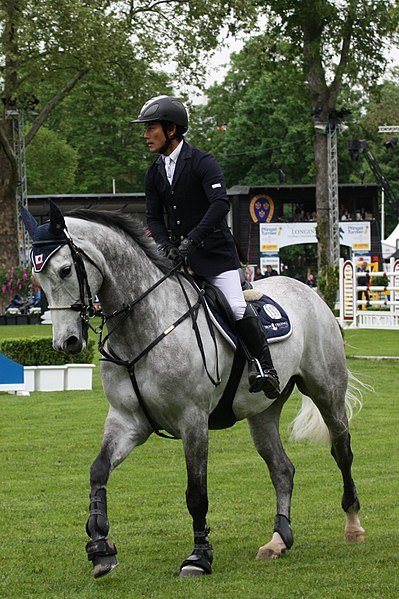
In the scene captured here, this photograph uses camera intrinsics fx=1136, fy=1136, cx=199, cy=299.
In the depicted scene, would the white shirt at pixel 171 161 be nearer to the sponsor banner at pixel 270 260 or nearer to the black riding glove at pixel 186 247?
the black riding glove at pixel 186 247

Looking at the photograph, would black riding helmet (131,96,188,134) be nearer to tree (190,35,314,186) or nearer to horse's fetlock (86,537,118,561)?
horse's fetlock (86,537,118,561)

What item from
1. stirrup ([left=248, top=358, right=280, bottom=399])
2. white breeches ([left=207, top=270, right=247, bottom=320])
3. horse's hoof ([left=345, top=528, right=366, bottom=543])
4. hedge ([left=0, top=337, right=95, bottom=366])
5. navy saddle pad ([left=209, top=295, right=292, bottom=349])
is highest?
white breeches ([left=207, top=270, right=247, bottom=320])

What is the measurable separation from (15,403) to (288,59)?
30.2m

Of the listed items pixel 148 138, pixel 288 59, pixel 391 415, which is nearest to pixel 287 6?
pixel 288 59

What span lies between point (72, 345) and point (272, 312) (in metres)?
2.13

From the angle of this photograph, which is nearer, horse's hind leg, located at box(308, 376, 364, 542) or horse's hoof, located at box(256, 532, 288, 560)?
horse's hoof, located at box(256, 532, 288, 560)

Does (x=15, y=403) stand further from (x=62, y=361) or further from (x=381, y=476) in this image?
(x=381, y=476)

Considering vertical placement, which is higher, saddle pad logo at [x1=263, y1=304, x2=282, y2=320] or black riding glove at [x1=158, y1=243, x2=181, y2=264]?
black riding glove at [x1=158, y1=243, x2=181, y2=264]

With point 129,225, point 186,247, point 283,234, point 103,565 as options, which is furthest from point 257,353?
point 283,234

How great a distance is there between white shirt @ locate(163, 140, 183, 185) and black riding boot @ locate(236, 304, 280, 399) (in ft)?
3.60

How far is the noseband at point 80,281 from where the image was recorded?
6961 mm

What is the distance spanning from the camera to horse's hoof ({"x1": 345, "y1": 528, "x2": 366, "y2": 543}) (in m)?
8.57

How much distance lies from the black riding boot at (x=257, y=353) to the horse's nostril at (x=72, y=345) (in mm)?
1474

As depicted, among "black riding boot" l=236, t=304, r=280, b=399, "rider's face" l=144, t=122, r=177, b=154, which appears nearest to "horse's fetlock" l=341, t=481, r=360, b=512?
"black riding boot" l=236, t=304, r=280, b=399
